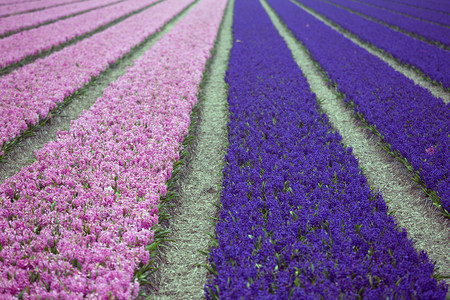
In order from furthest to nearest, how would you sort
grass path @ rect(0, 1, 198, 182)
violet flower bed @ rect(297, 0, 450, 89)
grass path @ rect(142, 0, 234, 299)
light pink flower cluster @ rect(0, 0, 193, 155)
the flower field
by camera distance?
violet flower bed @ rect(297, 0, 450, 89) → light pink flower cluster @ rect(0, 0, 193, 155) → grass path @ rect(0, 1, 198, 182) → grass path @ rect(142, 0, 234, 299) → the flower field

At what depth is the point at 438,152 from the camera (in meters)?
6.09

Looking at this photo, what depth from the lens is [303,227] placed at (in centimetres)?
418

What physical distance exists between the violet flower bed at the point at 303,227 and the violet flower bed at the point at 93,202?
4.01 feet

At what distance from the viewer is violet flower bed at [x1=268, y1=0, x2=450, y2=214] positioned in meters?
5.81

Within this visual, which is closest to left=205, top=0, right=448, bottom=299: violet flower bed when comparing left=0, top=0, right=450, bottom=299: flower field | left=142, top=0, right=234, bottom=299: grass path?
left=0, top=0, right=450, bottom=299: flower field

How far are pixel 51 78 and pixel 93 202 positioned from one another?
7.62 metres

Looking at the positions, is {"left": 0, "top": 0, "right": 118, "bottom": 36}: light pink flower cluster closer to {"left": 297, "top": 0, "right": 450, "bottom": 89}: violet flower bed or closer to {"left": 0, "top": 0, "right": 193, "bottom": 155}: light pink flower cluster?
{"left": 0, "top": 0, "right": 193, "bottom": 155}: light pink flower cluster

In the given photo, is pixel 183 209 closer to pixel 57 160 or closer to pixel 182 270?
pixel 182 270

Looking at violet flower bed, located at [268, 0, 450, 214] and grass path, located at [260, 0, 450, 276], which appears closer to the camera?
grass path, located at [260, 0, 450, 276]

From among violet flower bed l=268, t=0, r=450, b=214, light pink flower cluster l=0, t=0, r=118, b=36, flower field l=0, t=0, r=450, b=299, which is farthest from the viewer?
light pink flower cluster l=0, t=0, r=118, b=36

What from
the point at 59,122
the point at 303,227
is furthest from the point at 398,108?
the point at 59,122

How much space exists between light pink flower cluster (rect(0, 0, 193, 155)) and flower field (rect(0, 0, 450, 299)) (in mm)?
64

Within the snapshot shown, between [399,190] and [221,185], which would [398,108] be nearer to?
[399,190]

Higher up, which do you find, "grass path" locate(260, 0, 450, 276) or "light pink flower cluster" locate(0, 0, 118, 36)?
"light pink flower cluster" locate(0, 0, 118, 36)
